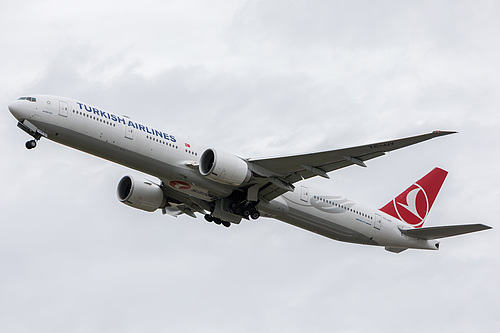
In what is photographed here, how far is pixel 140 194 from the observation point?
A: 43250mm

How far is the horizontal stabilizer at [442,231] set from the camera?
40.3m

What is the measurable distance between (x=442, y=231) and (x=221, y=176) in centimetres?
1326

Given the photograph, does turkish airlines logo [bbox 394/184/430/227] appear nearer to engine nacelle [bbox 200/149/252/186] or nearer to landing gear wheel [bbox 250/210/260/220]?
landing gear wheel [bbox 250/210/260/220]

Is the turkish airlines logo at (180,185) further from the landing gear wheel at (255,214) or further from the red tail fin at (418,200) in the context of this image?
the red tail fin at (418,200)

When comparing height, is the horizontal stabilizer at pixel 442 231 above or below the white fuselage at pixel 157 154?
below

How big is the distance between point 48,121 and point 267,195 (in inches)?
444

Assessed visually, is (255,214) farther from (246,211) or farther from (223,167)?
(223,167)

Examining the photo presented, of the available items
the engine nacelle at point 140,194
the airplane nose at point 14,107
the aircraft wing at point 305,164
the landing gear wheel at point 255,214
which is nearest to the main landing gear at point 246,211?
the landing gear wheel at point 255,214

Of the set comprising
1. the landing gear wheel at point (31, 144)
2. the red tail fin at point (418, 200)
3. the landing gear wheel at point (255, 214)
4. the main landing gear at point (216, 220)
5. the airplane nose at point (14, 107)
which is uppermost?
the airplane nose at point (14, 107)

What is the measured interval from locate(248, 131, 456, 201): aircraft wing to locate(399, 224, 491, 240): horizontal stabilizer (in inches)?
267

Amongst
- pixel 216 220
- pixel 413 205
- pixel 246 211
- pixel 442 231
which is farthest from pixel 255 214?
pixel 413 205

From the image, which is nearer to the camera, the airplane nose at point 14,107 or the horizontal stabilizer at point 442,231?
the airplane nose at point 14,107

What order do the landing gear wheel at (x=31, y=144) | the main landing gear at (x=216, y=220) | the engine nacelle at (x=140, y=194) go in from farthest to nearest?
the main landing gear at (x=216, y=220) → the engine nacelle at (x=140, y=194) → the landing gear wheel at (x=31, y=144)

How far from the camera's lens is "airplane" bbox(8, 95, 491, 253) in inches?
1438
